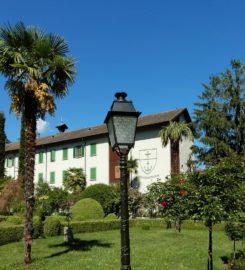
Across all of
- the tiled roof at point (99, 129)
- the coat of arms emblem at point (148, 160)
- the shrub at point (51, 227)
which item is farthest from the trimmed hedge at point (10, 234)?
the tiled roof at point (99, 129)

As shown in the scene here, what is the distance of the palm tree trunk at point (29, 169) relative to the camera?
1426 cm

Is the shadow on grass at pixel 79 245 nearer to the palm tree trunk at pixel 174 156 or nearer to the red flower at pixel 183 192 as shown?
the red flower at pixel 183 192

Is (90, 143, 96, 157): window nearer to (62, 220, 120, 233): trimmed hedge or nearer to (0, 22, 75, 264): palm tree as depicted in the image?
(62, 220, 120, 233): trimmed hedge

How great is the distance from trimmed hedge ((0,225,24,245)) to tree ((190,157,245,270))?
12.1m

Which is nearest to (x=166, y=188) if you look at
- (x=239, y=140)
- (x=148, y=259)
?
(x=148, y=259)

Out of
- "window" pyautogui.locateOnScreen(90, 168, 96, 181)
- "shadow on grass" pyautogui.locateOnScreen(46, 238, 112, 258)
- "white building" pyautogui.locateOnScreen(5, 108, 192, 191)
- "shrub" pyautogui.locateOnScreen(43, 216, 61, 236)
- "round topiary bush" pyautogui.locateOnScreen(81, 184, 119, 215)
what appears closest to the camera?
"shadow on grass" pyautogui.locateOnScreen(46, 238, 112, 258)

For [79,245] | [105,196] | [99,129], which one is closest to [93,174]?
[99,129]

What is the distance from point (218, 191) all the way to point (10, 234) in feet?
42.8

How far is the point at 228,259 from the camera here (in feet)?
48.1

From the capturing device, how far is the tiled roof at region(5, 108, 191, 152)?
124 ft

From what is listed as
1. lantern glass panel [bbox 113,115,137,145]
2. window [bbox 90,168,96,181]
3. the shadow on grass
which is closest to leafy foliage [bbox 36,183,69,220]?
window [bbox 90,168,96,181]

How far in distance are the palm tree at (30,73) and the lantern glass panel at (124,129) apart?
9.56 m

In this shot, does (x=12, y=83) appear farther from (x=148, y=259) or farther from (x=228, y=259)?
(x=228, y=259)

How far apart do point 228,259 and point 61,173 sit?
33.7 m
